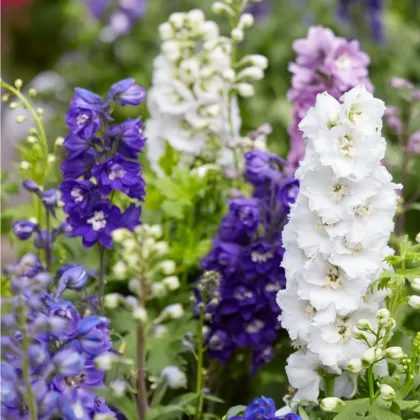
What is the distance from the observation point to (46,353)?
125 centimetres

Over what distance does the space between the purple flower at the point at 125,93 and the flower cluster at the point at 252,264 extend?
319 millimetres

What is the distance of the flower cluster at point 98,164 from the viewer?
163 centimetres

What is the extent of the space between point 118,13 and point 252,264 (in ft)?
9.62

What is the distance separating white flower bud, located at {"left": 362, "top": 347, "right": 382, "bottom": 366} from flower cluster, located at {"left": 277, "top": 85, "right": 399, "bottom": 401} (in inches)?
4.3

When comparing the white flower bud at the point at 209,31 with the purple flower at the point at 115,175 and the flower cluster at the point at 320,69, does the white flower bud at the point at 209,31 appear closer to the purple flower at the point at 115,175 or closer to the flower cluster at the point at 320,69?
the flower cluster at the point at 320,69

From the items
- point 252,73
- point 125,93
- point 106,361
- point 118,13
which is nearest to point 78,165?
point 125,93

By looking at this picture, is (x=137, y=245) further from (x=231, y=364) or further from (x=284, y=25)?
(x=284, y=25)

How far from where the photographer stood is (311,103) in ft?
6.81

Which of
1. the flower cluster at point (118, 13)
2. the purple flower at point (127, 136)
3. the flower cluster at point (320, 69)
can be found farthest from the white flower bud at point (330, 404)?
the flower cluster at point (118, 13)

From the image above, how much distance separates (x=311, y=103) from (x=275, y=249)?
0.44 m

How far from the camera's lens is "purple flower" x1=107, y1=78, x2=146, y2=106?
5.48ft

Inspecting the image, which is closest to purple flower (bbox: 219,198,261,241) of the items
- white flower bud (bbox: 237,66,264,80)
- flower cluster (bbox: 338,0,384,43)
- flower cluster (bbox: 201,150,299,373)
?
flower cluster (bbox: 201,150,299,373)

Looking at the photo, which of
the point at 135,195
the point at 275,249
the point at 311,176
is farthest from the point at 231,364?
the point at 311,176

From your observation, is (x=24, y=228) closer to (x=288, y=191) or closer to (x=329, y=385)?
(x=288, y=191)
